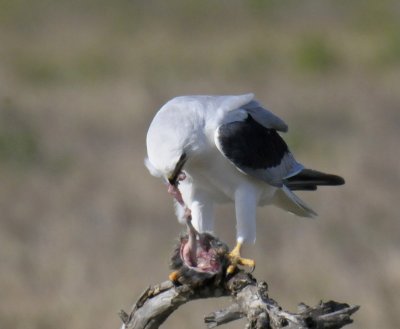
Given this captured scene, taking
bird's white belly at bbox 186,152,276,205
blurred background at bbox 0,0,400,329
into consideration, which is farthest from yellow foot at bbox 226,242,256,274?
blurred background at bbox 0,0,400,329

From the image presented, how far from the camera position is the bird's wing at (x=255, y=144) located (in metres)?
5.90

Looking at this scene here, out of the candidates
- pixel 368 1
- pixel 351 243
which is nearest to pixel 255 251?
pixel 351 243

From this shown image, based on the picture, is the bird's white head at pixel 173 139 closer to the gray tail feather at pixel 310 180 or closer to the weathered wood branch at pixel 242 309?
the weathered wood branch at pixel 242 309

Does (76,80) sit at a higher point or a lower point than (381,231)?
higher

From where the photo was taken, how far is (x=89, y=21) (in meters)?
23.2

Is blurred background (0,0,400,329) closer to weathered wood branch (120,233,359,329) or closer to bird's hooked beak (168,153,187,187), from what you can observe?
bird's hooked beak (168,153,187,187)

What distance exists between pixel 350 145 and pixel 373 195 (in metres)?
1.61

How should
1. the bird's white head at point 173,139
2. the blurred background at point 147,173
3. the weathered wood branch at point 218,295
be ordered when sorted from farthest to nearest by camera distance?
the blurred background at point 147,173
the bird's white head at point 173,139
the weathered wood branch at point 218,295

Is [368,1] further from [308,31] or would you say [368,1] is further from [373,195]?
[373,195]

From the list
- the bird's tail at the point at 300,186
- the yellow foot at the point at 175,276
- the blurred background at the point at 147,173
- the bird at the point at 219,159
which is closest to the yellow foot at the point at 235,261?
the bird at the point at 219,159

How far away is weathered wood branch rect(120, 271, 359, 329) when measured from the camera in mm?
4512

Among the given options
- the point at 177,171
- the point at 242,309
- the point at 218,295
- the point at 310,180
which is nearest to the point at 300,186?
the point at 310,180

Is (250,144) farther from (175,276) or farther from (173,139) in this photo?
(175,276)

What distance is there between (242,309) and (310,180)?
1851mm
